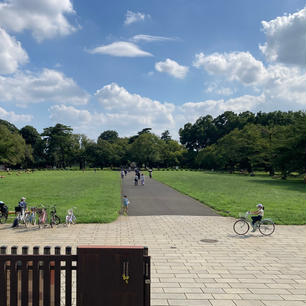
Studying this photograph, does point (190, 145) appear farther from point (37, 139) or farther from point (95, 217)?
point (95, 217)

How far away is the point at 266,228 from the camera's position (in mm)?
11805

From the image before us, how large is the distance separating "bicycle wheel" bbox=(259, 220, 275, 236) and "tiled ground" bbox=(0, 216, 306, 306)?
30 cm

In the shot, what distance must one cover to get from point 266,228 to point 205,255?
13.5 feet

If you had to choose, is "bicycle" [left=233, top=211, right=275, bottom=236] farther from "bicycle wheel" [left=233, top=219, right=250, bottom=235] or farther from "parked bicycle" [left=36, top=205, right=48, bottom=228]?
"parked bicycle" [left=36, top=205, right=48, bottom=228]

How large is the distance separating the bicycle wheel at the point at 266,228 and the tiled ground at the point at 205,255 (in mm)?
301

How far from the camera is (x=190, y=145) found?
119812 millimetres

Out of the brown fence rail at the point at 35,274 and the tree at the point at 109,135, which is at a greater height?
the tree at the point at 109,135

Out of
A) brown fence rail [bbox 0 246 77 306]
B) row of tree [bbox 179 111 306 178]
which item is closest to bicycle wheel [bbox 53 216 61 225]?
brown fence rail [bbox 0 246 77 306]

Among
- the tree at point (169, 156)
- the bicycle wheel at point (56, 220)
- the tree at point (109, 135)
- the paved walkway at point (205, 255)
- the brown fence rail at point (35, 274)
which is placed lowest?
the paved walkway at point (205, 255)

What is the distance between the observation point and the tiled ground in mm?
6191

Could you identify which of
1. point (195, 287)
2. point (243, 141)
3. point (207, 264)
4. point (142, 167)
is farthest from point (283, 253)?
point (142, 167)

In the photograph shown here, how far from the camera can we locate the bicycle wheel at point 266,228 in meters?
11.7

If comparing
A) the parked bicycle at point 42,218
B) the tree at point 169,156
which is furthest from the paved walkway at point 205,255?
the tree at point 169,156

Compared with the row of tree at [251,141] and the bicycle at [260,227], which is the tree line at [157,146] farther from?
the bicycle at [260,227]
